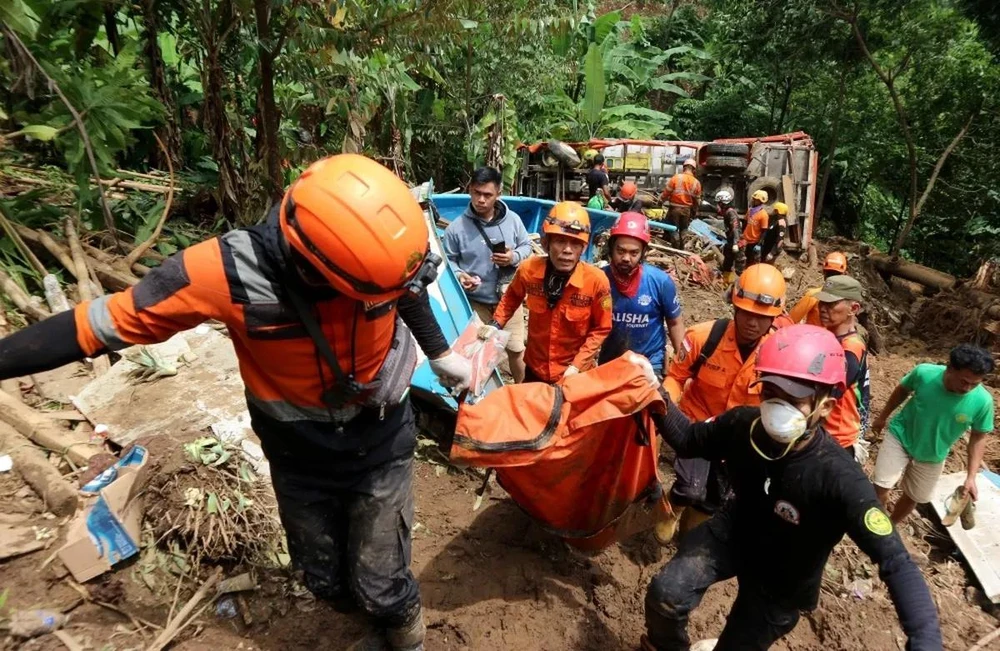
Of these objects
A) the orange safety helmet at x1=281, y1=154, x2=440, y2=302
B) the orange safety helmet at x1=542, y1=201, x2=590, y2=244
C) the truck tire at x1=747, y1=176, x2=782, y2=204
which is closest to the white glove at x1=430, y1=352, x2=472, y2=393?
the orange safety helmet at x1=281, y1=154, x2=440, y2=302

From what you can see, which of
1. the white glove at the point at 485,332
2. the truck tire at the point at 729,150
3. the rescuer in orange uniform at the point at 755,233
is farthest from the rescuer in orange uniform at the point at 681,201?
the white glove at the point at 485,332

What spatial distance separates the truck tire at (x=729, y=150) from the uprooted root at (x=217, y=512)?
1133 cm

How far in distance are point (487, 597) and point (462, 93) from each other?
8.84 metres

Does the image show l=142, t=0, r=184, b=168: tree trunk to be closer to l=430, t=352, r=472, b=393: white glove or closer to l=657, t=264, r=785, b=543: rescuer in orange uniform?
l=430, t=352, r=472, b=393: white glove

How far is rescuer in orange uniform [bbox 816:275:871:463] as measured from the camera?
3.41 metres

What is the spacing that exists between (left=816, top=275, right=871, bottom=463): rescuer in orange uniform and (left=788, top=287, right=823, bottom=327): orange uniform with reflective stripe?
9cm

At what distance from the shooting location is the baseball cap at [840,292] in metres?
3.76

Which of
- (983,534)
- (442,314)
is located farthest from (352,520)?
(983,534)

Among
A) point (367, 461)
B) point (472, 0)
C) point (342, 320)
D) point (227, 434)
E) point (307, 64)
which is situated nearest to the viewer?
point (342, 320)

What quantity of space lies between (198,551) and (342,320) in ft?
5.49

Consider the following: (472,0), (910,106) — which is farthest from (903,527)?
(910,106)

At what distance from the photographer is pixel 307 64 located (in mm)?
4867

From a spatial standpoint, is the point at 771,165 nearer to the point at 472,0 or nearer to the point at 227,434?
the point at 472,0

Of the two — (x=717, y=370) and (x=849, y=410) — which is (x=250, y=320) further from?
(x=849, y=410)
